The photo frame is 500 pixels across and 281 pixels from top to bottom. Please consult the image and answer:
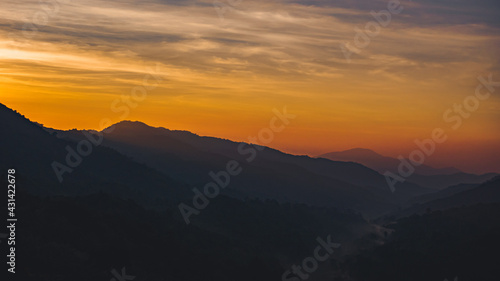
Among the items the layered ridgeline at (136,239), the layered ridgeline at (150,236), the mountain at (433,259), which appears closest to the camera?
the layered ridgeline at (136,239)

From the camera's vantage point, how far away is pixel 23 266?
2874 inches

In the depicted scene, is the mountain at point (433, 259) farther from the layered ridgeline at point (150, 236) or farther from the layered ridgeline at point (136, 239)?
the layered ridgeline at point (136, 239)

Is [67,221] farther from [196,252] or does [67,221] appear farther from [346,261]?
[346,261]

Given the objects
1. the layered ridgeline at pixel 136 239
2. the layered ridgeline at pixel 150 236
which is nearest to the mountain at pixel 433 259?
the layered ridgeline at pixel 150 236

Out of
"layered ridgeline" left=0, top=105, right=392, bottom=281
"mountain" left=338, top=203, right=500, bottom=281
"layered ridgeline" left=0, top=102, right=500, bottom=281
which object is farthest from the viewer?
"mountain" left=338, top=203, right=500, bottom=281

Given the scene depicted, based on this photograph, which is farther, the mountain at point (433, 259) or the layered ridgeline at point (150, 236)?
the mountain at point (433, 259)

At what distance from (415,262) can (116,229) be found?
65.5 meters

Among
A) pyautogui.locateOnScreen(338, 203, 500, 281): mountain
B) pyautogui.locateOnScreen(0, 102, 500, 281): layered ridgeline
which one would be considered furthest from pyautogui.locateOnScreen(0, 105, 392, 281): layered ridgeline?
pyautogui.locateOnScreen(338, 203, 500, 281): mountain

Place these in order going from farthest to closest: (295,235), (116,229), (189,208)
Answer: (189,208), (295,235), (116,229)

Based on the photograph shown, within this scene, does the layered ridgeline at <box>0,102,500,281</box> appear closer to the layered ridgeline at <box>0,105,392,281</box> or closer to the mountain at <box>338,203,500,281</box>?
the layered ridgeline at <box>0,105,392,281</box>

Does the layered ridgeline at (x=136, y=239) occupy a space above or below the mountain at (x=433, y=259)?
above

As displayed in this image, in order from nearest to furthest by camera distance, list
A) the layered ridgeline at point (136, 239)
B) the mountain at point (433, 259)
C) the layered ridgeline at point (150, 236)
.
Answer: the layered ridgeline at point (136, 239) < the layered ridgeline at point (150, 236) < the mountain at point (433, 259)

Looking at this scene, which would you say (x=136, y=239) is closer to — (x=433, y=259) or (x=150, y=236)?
(x=150, y=236)

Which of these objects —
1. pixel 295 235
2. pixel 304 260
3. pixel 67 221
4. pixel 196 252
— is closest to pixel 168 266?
pixel 196 252
